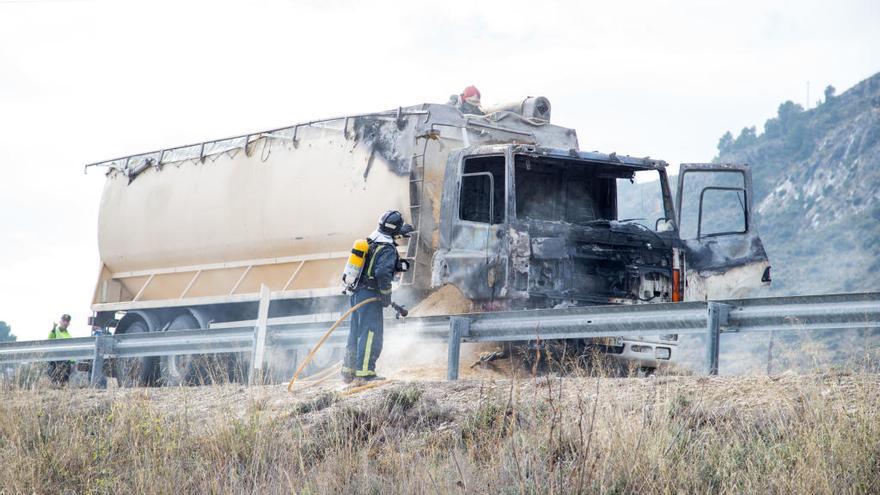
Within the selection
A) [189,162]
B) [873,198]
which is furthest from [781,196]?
[189,162]

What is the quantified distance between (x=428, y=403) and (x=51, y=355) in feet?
25.2

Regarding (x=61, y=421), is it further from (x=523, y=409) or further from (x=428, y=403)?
(x=523, y=409)

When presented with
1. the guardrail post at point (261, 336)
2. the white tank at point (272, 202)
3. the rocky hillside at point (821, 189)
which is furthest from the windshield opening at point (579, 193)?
the rocky hillside at point (821, 189)

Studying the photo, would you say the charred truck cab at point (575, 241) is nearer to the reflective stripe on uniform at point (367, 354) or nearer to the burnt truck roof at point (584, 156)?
the burnt truck roof at point (584, 156)

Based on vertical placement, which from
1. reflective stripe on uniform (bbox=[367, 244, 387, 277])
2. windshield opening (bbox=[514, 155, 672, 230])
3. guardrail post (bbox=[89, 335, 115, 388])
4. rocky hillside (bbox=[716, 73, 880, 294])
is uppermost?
rocky hillside (bbox=[716, 73, 880, 294])

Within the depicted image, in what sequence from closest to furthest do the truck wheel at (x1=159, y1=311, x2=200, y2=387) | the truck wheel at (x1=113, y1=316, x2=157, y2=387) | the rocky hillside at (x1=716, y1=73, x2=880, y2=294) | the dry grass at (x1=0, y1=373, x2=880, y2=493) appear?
Answer: the dry grass at (x1=0, y1=373, x2=880, y2=493), the truck wheel at (x1=113, y1=316, x2=157, y2=387), the truck wheel at (x1=159, y1=311, x2=200, y2=387), the rocky hillside at (x1=716, y1=73, x2=880, y2=294)

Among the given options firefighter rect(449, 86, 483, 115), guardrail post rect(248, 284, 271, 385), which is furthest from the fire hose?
firefighter rect(449, 86, 483, 115)

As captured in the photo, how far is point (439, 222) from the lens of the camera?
11922 millimetres

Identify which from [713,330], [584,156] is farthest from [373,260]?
[713,330]

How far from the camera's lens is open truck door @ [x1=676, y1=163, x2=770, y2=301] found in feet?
37.5

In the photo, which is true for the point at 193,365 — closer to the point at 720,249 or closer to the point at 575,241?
the point at 575,241

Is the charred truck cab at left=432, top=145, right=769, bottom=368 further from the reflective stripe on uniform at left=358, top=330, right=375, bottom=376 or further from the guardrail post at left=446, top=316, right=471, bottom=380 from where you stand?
the reflective stripe on uniform at left=358, top=330, right=375, bottom=376

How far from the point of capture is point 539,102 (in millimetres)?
13680

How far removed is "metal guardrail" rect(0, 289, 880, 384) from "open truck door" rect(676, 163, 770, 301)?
280cm
